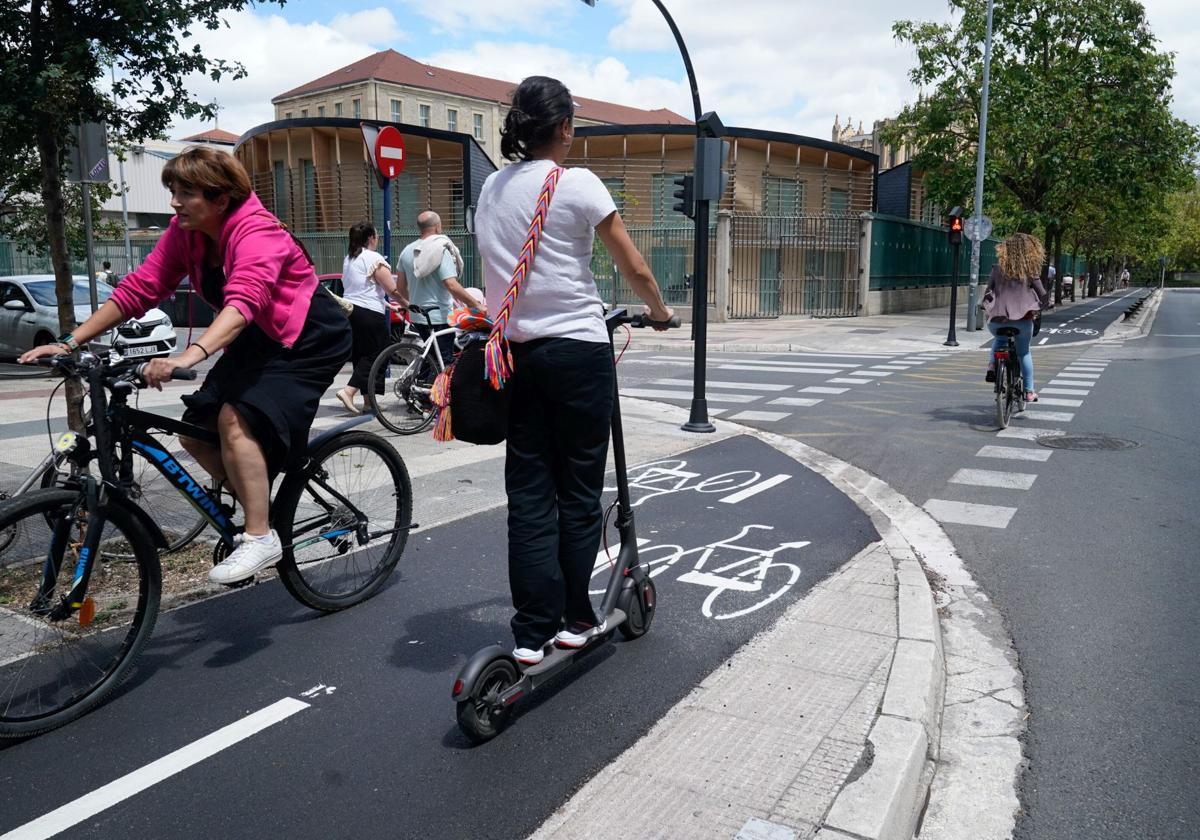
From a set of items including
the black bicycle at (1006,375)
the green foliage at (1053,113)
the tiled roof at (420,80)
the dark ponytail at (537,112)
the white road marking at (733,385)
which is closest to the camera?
the dark ponytail at (537,112)

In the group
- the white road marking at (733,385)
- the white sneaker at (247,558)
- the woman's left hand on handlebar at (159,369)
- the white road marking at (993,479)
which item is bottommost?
the white road marking at (993,479)

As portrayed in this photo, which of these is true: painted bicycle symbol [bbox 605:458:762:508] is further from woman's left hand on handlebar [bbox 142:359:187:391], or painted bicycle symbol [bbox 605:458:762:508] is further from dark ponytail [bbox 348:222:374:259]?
woman's left hand on handlebar [bbox 142:359:187:391]

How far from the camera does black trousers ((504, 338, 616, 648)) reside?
3055mm

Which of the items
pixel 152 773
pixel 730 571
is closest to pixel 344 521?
pixel 152 773

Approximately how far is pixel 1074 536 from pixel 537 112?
169 inches

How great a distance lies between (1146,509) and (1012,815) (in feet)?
13.9

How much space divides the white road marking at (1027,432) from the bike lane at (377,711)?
4.68 m

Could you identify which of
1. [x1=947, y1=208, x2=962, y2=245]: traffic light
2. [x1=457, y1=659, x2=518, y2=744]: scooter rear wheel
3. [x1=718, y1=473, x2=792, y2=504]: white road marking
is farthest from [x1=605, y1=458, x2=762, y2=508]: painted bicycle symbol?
[x1=947, y1=208, x2=962, y2=245]: traffic light

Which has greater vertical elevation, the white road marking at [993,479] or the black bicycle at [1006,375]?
the black bicycle at [1006,375]

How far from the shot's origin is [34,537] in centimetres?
312

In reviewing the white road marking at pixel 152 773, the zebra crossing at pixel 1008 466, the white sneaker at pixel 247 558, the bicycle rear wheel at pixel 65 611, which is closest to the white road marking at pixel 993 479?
the zebra crossing at pixel 1008 466

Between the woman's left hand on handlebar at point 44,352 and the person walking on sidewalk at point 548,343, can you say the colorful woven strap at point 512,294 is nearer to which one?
the person walking on sidewalk at point 548,343

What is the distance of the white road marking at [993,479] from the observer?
23.1 ft

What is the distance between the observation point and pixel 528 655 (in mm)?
3111
